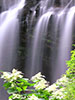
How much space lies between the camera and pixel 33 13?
1068 cm

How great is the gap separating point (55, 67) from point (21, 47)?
101 inches

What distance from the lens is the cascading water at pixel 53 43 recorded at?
28.0ft

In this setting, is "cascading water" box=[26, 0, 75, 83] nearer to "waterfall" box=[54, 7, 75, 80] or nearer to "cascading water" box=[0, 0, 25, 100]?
"waterfall" box=[54, 7, 75, 80]

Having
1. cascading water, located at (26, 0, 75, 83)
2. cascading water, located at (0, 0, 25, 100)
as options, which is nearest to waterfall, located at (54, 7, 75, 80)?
cascading water, located at (26, 0, 75, 83)

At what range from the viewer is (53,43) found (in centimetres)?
916

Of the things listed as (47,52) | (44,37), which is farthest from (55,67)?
(44,37)

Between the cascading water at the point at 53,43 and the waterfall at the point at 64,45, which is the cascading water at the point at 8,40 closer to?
the cascading water at the point at 53,43

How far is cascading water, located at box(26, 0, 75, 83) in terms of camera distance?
8.52 m

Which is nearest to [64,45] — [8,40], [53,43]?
[53,43]

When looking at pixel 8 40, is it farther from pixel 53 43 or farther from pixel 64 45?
pixel 64 45

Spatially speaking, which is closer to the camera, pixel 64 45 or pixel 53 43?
pixel 64 45

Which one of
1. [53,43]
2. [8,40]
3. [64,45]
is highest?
[8,40]

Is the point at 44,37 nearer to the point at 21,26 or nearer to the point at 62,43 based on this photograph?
the point at 62,43

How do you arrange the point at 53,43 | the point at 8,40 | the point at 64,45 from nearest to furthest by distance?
the point at 64,45 → the point at 53,43 → the point at 8,40
